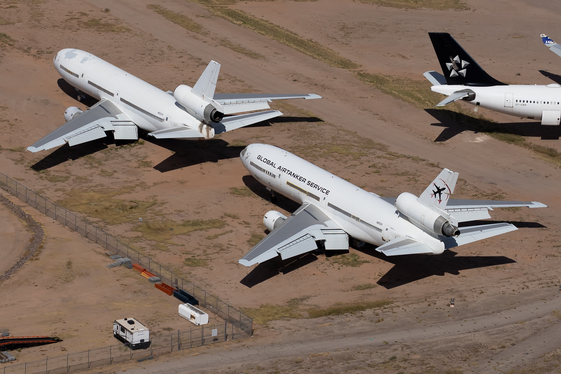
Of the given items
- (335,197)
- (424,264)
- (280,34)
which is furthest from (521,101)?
(280,34)

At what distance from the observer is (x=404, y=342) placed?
61281 mm

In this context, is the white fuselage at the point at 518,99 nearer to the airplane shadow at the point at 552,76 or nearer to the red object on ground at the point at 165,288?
the airplane shadow at the point at 552,76

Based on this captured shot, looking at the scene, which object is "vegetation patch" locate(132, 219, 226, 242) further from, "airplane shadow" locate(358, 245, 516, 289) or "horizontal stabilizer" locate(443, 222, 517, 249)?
"horizontal stabilizer" locate(443, 222, 517, 249)

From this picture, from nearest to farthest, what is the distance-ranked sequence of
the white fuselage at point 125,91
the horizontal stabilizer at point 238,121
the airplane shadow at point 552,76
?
the horizontal stabilizer at point 238,121
the white fuselage at point 125,91
the airplane shadow at point 552,76

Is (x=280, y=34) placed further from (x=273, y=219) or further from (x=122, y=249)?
(x=122, y=249)

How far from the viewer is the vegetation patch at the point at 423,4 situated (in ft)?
483

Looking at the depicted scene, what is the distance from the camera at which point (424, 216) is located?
6519 centimetres

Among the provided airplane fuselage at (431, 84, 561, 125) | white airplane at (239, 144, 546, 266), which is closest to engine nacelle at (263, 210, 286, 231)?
white airplane at (239, 144, 546, 266)

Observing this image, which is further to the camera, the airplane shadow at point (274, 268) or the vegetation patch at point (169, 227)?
the vegetation patch at point (169, 227)

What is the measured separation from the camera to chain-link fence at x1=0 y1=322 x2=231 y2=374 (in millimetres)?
55031

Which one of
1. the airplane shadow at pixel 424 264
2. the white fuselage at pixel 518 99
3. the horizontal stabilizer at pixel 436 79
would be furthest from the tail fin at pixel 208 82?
the horizontal stabilizer at pixel 436 79

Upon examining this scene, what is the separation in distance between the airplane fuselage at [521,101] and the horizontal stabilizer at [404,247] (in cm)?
3701

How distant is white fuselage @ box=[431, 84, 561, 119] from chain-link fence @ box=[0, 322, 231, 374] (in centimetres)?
5004

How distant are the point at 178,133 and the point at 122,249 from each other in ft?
56.1
